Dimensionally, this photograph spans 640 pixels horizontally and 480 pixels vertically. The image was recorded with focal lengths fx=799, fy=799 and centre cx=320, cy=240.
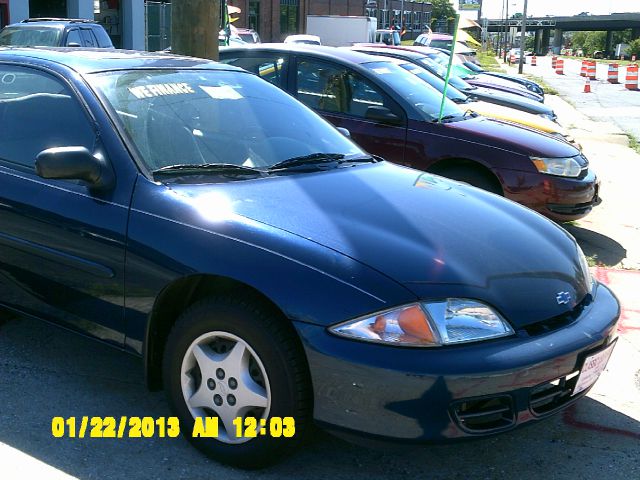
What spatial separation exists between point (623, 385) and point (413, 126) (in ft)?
11.4

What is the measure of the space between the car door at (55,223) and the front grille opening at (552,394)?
66.4 inches

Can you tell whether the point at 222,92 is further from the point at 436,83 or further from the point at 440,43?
the point at 440,43

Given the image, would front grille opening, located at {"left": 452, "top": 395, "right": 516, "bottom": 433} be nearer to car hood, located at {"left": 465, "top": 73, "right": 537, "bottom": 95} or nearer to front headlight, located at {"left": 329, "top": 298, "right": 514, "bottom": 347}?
front headlight, located at {"left": 329, "top": 298, "right": 514, "bottom": 347}

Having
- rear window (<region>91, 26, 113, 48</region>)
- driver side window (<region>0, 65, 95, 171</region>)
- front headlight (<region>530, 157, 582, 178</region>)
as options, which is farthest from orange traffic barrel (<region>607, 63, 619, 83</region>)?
driver side window (<region>0, 65, 95, 171</region>)

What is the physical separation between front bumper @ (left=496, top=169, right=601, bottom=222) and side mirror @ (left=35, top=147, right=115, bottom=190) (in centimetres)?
431

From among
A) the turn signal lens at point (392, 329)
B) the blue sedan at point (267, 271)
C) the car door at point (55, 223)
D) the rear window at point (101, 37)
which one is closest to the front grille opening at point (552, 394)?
the blue sedan at point (267, 271)

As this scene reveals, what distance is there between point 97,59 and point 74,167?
908 millimetres

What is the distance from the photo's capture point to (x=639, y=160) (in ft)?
41.3

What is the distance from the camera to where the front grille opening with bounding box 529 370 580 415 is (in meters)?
2.92

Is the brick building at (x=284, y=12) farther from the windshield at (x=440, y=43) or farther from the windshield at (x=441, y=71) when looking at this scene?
the windshield at (x=441, y=71)

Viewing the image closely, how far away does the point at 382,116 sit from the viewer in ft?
23.0

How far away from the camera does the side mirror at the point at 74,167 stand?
3.26 meters

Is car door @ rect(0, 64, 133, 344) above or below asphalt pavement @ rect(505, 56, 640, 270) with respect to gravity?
above

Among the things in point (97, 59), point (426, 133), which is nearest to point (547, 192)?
point (426, 133)
